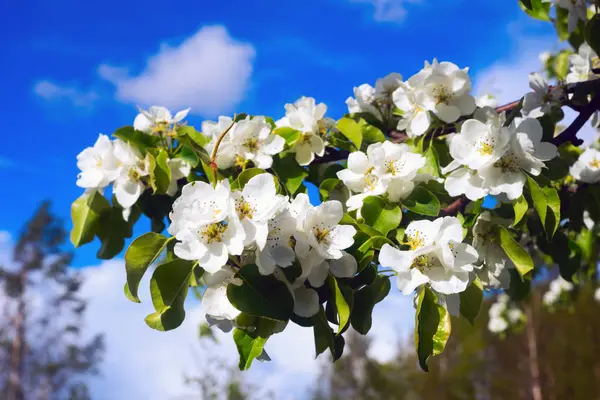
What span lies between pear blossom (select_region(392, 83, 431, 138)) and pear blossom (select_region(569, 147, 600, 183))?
55cm

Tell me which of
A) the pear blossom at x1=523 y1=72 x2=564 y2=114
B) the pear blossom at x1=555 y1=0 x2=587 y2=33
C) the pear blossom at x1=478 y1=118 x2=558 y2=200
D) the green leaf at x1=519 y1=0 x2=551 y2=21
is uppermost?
the green leaf at x1=519 y1=0 x2=551 y2=21

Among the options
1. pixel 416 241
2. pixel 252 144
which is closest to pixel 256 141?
pixel 252 144

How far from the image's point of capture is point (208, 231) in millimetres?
991

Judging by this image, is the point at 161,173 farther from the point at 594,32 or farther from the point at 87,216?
the point at 594,32

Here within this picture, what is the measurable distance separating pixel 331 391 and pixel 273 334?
1207 centimetres

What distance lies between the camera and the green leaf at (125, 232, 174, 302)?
3.60 feet

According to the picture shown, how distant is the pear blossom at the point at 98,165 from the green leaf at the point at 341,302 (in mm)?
695

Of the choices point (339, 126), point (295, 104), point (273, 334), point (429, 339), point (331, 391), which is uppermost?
point (331, 391)

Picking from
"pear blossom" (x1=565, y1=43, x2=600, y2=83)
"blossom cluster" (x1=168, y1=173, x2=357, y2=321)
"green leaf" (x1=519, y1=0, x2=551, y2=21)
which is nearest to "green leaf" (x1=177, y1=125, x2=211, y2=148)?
"blossom cluster" (x1=168, y1=173, x2=357, y2=321)

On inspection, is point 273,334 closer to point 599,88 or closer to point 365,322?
point 365,322

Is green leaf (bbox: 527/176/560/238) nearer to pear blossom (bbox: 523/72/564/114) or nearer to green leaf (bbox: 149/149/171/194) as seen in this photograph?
pear blossom (bbox: 523/72/564/114)

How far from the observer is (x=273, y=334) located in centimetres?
108

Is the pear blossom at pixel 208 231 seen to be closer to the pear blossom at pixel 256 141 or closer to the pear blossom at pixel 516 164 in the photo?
the pear blossom at pixel 256 141

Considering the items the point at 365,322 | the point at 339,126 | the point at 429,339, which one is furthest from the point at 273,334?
the point at 339,126
